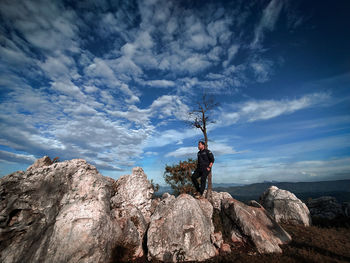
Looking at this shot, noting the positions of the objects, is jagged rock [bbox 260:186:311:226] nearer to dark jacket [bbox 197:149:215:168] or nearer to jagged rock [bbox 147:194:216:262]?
dark jacket [bbox 197:149:215:168]

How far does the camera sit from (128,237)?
10.3m

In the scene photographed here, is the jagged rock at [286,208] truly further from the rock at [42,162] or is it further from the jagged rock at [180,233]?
the rock at [42,162]

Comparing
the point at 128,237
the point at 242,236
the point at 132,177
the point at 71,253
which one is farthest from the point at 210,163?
the point at 71,253

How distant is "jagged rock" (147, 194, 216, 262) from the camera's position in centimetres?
977

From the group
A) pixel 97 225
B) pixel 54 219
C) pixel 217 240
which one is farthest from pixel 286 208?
pixel 54 219

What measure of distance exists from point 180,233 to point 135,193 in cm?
547

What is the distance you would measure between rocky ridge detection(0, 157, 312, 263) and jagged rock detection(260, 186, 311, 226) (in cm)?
673

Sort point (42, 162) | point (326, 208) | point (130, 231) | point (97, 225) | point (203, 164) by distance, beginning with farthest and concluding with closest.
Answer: point (326, 208)
point (203, 164)
point (42, 162)
point (130, 231)
point (97, 225)

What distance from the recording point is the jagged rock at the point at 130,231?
9719mm

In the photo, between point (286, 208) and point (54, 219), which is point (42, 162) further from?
point (286, 208)

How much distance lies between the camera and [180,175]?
89.1 ft

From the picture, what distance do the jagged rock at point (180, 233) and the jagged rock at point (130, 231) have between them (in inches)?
34.3

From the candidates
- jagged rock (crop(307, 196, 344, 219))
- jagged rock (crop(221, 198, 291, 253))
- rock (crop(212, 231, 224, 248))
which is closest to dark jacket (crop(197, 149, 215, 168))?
jagged rock (crop(221, 198, 291, 253))

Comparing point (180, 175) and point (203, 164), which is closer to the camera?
point (203, 164)
